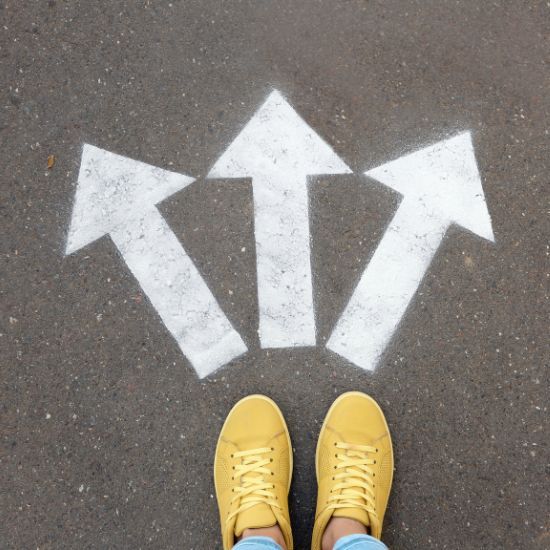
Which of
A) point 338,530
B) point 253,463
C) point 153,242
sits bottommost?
point 338,530

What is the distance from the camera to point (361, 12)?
230 centimetres

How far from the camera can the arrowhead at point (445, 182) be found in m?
2.22

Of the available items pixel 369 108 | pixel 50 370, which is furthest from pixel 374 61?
pixel 50 370

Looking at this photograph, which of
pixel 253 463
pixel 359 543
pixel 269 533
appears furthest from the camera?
pixel 253 463

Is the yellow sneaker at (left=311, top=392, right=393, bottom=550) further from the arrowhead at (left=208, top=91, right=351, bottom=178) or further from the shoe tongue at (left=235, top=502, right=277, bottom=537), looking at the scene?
the arrowhead at (left=208, top=91, right=351, bottom=178)

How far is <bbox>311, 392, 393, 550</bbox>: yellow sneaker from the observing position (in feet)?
6.97

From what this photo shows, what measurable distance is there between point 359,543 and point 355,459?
34 centimetres

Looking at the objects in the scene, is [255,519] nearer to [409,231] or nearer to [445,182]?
[409,231]

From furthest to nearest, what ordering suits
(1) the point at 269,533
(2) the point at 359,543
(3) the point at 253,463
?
1. (3) the point at 253,463
2. (1) the point at 269,533
3. (2) the point at 359,543

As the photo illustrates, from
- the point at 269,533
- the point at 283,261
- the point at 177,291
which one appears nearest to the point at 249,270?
the point at 283,261

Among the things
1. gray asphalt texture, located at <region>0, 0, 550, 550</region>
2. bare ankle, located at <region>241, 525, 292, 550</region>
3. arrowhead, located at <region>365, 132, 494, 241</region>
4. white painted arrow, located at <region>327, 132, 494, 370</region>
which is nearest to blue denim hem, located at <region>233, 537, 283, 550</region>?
Result: bare ankle, located at <region>241, 525, 292, 550</region>

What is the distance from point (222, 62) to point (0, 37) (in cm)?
100

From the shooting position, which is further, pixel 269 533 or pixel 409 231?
pixel 409 231

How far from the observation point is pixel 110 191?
2238 millimetres
